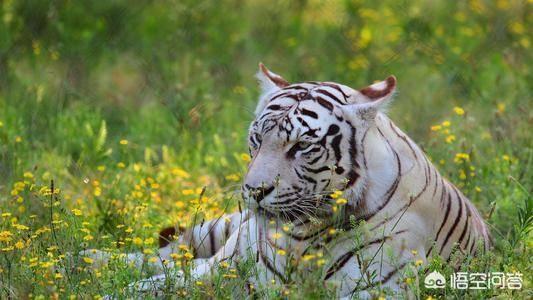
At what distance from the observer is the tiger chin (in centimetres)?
437

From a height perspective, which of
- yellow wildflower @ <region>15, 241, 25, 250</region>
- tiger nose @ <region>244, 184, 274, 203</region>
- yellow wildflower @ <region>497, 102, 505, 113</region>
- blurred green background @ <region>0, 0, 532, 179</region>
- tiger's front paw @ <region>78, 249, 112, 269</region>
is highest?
blurred green background @ <region>0, 0, 532, 179</region>

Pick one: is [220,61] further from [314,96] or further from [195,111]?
[314,96]

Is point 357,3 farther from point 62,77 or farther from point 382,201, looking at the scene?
point 382,201

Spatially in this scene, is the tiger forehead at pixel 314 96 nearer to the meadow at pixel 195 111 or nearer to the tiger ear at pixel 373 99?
the tiger ear at pixel 373 99

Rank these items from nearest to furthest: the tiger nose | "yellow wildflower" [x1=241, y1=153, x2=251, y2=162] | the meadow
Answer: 1. the tiger nose
2. the meadow
3. "yellow wildflower" [x1=241, y1=153, x2=251, y2=162]

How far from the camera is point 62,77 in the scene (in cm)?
841

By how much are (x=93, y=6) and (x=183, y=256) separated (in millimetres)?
5726

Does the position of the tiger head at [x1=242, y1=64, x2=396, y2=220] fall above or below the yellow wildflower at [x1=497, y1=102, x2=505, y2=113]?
above

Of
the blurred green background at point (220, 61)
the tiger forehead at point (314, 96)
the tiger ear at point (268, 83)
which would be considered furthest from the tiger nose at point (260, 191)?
the blurred green background at point (220, 61)

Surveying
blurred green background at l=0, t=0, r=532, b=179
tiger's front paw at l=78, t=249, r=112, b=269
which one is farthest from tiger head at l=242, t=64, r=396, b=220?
blurred green background at l=0, t=0, r=532, b=179

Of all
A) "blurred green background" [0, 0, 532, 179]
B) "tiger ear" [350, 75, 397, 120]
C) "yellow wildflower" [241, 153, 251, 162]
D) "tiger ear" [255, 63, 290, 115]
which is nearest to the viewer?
"tiger ear" [350, 75, 397, 120]

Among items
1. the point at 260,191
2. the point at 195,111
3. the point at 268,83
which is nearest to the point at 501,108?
the point at 195,111

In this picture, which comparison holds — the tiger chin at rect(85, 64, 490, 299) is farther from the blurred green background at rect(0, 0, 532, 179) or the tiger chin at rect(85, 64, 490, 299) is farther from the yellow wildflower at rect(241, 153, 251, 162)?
the blurred green background at rect(0, 0, 532, 179)

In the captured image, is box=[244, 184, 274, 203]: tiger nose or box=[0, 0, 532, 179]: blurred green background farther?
box=[0, 0, 532, 179]: blurred green background
